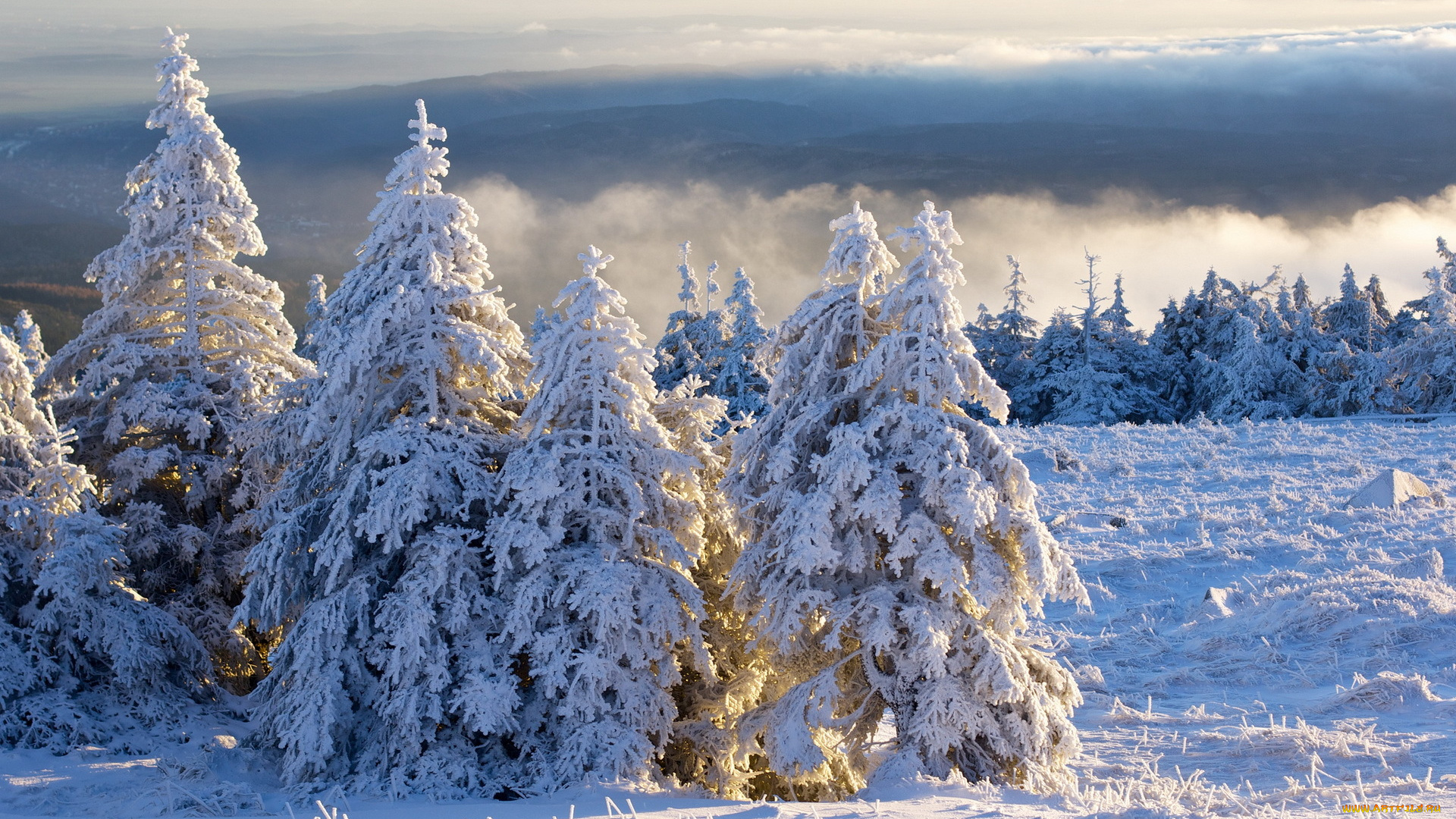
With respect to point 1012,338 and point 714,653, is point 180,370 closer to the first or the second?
point 714,653

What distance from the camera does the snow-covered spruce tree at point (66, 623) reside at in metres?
14.9

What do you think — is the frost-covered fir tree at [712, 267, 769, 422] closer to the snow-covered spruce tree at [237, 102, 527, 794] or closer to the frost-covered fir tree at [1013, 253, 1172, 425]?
the frost-covered fir tree at [1013, 253, 1172, 425]

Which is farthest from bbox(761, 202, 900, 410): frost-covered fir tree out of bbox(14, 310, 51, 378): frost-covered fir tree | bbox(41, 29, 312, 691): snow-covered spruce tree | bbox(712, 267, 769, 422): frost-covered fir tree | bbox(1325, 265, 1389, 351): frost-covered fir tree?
bbox(1325, 265, 1389, 351): frost-covered fir tree

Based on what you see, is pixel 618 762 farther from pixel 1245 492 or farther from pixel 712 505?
pixel 1245 492

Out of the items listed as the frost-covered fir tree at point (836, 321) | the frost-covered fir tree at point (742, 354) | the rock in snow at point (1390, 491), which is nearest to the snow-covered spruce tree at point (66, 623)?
the frost-covered fir tree at point (836, 321)

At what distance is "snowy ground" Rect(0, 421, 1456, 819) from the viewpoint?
35.3ft

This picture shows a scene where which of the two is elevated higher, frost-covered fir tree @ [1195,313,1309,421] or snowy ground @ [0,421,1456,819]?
snowy ground @ [0,421,1456,819]

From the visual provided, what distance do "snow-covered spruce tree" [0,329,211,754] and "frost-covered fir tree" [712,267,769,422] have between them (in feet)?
103

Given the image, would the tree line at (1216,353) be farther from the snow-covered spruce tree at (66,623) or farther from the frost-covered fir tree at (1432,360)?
the snow-covered spruce tree at (66,623)

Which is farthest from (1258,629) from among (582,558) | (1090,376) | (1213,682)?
(1090,376)

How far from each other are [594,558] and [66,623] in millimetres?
8714

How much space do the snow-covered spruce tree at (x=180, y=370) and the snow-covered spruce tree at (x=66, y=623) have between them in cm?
162

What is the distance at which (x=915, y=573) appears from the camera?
12.5 m

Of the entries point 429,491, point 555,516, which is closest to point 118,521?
point 429,491
